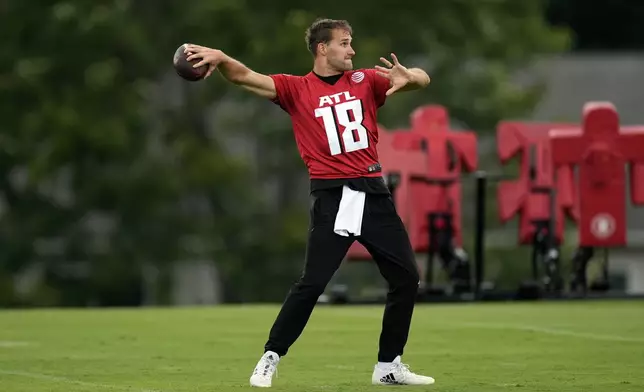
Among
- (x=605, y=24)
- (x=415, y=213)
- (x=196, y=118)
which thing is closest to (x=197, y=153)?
(x=196, y=118)

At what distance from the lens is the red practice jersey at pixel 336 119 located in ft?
36.4

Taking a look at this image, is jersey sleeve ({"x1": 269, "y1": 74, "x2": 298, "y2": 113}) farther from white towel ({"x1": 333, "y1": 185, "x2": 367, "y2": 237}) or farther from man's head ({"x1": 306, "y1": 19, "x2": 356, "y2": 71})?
white towel ({"x1": 333, "y1": 185, "x2": 367, "y2": 237})

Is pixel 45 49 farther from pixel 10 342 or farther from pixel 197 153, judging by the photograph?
pixel 10 342

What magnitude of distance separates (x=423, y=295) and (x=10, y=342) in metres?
7.71

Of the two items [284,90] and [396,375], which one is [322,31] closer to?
[284,90]

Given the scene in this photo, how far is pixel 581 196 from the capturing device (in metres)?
22.2

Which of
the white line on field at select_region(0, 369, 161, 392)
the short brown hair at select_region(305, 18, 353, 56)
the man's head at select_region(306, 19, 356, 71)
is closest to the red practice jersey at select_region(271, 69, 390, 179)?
the man's head at select_region(306, 19, 356, 71)

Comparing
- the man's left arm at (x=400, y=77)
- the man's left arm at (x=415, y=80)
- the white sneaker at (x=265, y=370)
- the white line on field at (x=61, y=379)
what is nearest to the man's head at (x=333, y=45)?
the man's left arm at (x=400, y=77)

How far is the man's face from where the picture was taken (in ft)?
36.5

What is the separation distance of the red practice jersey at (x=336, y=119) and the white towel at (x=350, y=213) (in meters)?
0.13

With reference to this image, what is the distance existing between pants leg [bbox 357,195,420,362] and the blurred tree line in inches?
1130

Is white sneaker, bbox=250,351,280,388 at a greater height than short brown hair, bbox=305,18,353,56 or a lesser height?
lesser

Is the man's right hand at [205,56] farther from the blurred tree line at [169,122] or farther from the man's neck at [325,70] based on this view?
the blurred tree line at [169,122]

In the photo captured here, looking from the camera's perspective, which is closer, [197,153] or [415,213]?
[415,213]
